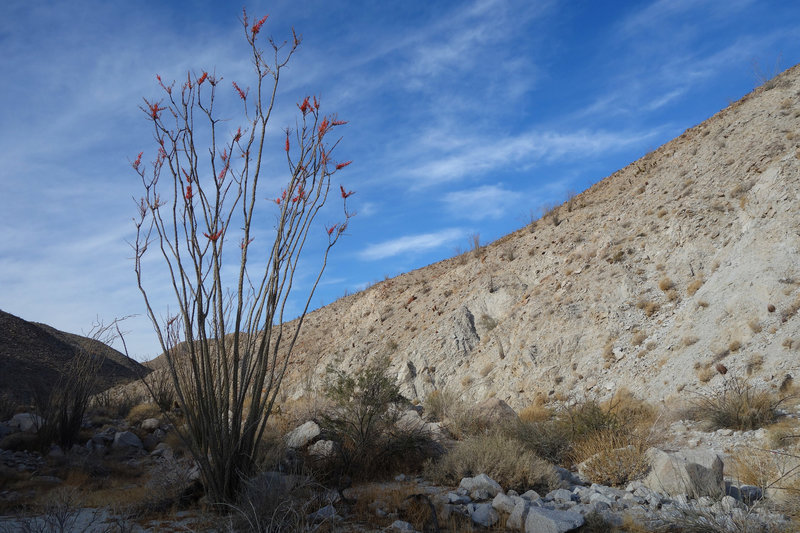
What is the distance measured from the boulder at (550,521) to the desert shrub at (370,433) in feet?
10.5

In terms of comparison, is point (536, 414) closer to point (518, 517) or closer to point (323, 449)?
point (323, 449)

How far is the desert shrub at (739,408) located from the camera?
7.80 metres

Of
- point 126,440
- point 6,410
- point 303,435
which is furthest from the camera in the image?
point 6,410

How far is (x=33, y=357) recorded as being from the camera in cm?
3081

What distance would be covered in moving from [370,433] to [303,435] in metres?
1.20

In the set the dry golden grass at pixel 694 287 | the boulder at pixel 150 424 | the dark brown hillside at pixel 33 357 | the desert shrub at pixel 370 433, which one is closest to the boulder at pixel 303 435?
the desert shrub at pixel 370 433

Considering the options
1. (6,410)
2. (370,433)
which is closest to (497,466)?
(370,433)

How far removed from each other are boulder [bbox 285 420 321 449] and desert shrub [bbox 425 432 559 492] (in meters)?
2.20

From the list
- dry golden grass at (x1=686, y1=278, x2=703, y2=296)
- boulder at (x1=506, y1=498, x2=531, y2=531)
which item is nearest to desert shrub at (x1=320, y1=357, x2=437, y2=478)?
boulder at (x1=506, y1=498, x2=531, y2=531)

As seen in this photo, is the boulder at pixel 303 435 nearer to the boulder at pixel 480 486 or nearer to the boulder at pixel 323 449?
the boulder at pixel 323 449

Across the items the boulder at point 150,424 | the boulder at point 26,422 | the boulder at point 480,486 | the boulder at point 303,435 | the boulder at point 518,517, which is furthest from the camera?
the boulder at point 150,424

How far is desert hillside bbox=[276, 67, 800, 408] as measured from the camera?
10984mm

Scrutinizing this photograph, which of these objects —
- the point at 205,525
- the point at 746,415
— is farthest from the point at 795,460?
the point at 205,525

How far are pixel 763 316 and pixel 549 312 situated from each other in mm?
5984
